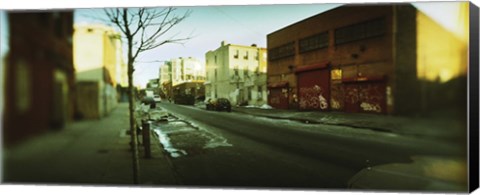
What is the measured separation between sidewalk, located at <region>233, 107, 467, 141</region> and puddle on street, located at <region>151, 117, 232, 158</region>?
2.86ft

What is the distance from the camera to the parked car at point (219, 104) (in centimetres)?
526

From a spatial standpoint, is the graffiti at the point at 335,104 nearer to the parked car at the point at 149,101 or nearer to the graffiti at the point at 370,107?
the graffiti at the point at 370,107

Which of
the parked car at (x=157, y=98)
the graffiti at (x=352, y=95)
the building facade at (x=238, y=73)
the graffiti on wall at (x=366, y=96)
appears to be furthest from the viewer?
the parked car at (x=157, y=98)

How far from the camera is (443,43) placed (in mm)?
4461

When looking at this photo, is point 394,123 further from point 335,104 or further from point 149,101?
point 149,101

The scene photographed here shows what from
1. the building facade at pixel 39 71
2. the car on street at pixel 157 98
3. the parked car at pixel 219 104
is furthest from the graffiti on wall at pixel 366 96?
the building facade at pixel 39 71

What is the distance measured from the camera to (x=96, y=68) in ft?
16.8

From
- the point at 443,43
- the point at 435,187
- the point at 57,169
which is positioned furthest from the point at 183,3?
the point at 435,187

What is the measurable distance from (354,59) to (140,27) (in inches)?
95.1

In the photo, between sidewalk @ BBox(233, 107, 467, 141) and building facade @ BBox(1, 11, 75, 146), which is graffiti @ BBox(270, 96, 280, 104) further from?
building facade @ BBox(1, 11, 75, 146)

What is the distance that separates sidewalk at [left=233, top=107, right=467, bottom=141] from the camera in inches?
176

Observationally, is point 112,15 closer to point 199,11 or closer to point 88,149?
point 199,11

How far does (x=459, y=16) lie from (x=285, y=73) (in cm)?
185

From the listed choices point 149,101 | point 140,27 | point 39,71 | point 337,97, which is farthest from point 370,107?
point 39,71
